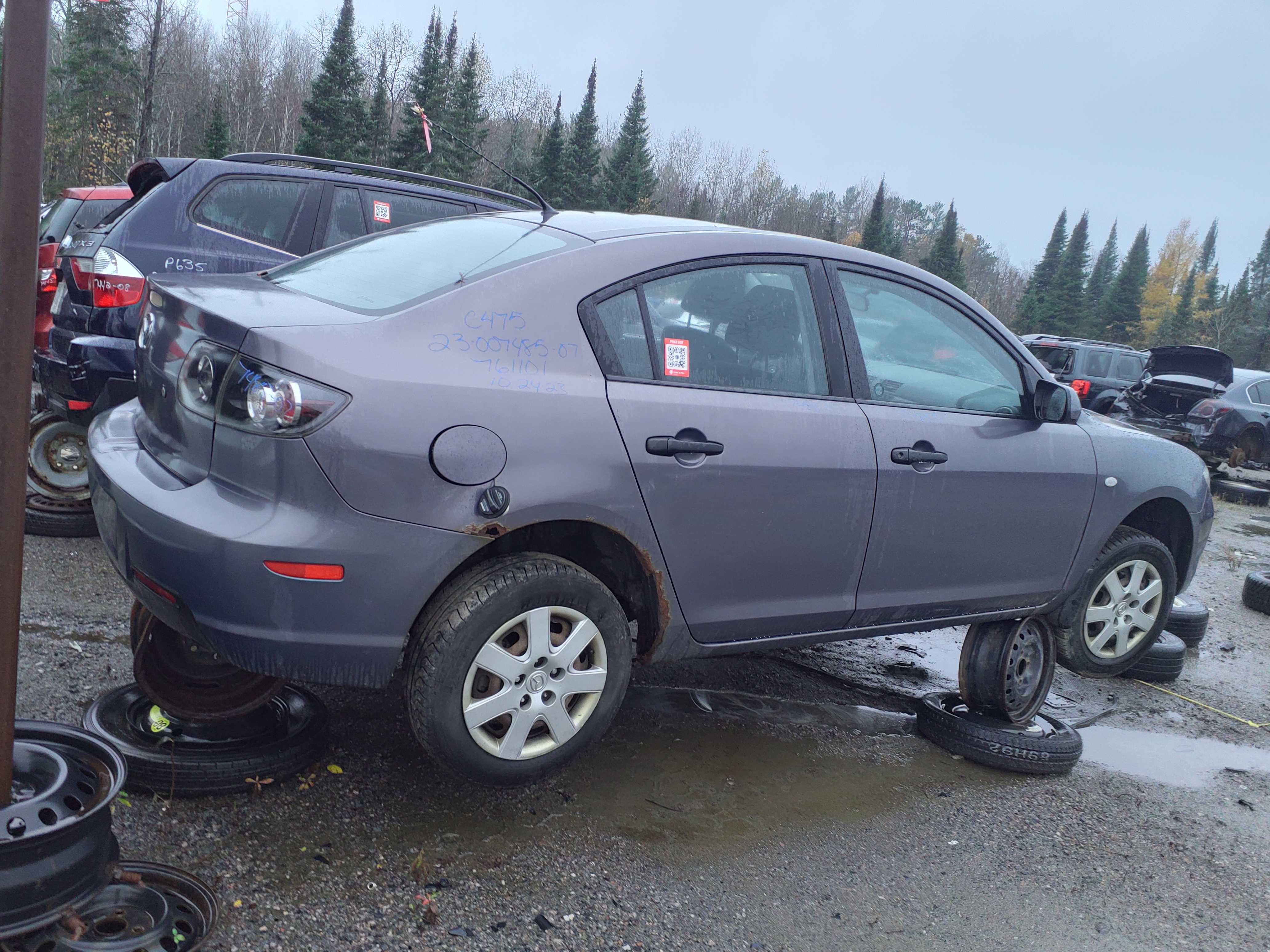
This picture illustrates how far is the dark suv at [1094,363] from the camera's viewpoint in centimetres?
1906

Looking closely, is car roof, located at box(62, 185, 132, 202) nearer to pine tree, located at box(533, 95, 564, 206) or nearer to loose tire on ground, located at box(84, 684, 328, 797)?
loose tire on ground, located at box(84, 684, 328, 797)

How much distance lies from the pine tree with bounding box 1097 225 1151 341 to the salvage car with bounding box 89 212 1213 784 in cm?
7490

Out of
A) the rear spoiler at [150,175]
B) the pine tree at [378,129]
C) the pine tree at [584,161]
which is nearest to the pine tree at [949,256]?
the pine tree at [584,161]

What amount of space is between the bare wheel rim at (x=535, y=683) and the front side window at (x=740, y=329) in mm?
853

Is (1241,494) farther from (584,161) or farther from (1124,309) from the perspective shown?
(1124,309)

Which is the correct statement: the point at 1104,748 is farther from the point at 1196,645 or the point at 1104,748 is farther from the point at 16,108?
the point at 16,108

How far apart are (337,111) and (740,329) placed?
45.1 metres

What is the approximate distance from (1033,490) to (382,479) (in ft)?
8.72

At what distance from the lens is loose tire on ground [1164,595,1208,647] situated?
5.74 meters

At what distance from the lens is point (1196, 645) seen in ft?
19.4

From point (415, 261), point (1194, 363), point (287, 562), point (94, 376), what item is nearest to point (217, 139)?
point (1194, 363)

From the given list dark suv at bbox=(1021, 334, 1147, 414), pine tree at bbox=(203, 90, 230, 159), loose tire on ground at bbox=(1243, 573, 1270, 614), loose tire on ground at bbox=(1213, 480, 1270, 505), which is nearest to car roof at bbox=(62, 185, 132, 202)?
loose tire on ground at bbox=(1243, 573, 1270, 614)

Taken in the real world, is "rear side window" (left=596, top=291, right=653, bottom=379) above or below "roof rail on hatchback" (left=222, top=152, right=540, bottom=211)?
below

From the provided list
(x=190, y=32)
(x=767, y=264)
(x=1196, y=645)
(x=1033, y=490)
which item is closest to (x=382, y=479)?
(x=767, y=264)
